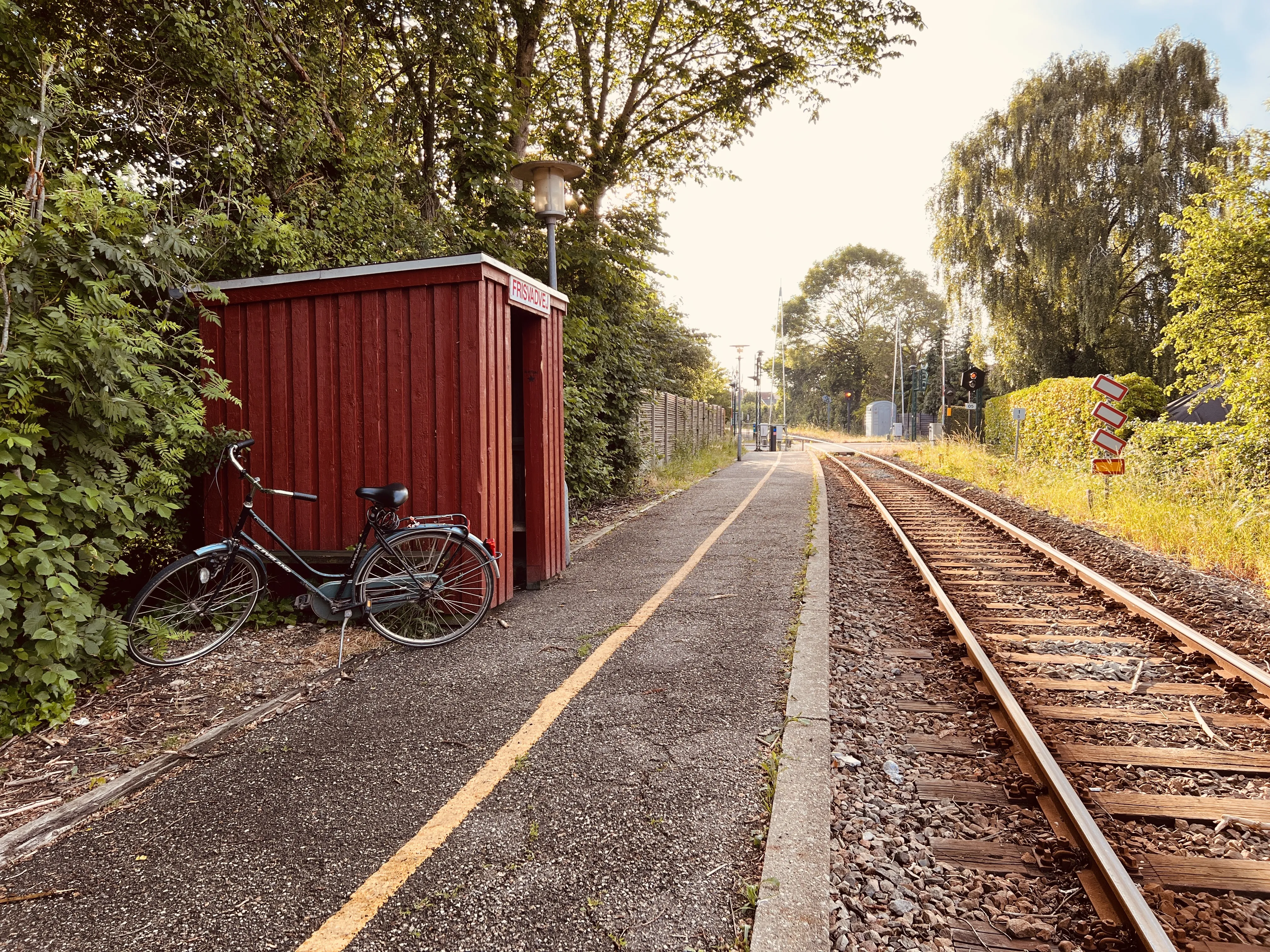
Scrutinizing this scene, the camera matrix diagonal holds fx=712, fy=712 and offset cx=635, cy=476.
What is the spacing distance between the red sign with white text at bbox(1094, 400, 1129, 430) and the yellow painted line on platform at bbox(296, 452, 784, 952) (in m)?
9.18

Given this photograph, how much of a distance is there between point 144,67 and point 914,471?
60.3 ft

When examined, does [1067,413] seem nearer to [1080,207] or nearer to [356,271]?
[1080,207]

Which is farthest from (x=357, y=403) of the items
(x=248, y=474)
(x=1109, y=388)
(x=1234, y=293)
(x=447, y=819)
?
(x=1234, y=293)

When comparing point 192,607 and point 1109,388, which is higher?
point 1109,388

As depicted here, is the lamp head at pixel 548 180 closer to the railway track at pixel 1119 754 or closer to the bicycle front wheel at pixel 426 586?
the bicycle front wheel at pixel 426 586

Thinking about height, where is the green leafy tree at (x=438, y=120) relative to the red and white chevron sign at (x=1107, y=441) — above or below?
above

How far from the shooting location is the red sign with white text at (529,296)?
18.7 ft

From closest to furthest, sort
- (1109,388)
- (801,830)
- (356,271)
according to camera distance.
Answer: (801,830)
(356,271)
(1109,388)

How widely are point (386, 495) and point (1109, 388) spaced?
11.1m

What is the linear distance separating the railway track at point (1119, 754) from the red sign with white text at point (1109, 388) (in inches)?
239

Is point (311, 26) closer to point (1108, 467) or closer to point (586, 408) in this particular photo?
point (586, 408)

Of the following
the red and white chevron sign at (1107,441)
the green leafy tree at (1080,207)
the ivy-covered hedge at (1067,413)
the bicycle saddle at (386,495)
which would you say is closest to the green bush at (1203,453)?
the red and white chevron sign at (1107,441)

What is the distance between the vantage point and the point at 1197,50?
22.3 m

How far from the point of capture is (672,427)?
2009 cm
